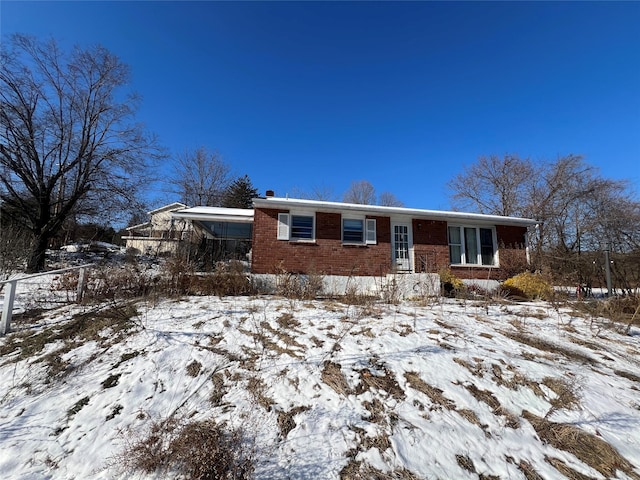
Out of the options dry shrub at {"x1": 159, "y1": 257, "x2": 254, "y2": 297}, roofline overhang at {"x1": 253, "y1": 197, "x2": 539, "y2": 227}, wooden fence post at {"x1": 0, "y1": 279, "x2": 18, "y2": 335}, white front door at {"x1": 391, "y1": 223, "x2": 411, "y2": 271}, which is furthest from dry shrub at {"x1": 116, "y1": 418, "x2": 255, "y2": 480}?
white front door at {"x1": 391, "y1": 223, "x2": 411, "y2": 271}

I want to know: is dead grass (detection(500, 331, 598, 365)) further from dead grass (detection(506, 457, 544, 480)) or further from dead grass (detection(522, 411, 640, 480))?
dead grass (detection(506, 457, 544, 480))

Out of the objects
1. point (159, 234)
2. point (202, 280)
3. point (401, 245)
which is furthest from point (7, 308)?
point (159, 234)

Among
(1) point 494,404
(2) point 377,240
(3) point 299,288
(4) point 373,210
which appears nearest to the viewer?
(1) point 494,404

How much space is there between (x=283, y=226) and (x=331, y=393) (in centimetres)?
806

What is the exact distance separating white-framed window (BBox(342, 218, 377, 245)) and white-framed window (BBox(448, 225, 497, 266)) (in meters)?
3.79

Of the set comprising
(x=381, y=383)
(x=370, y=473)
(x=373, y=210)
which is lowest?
(x=370, y=473)

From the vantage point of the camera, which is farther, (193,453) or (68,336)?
(68,336)

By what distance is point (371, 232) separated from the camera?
11742 mm

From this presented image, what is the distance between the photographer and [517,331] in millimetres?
5633

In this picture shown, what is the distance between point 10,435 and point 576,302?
38.1ft

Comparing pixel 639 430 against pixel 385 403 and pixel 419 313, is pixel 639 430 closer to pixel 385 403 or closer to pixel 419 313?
pixel 385 403

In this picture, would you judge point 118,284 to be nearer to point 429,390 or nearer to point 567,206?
point 429,390

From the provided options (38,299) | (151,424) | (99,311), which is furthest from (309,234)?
Result: (151,424)

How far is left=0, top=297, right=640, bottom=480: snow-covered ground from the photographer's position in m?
2.69
